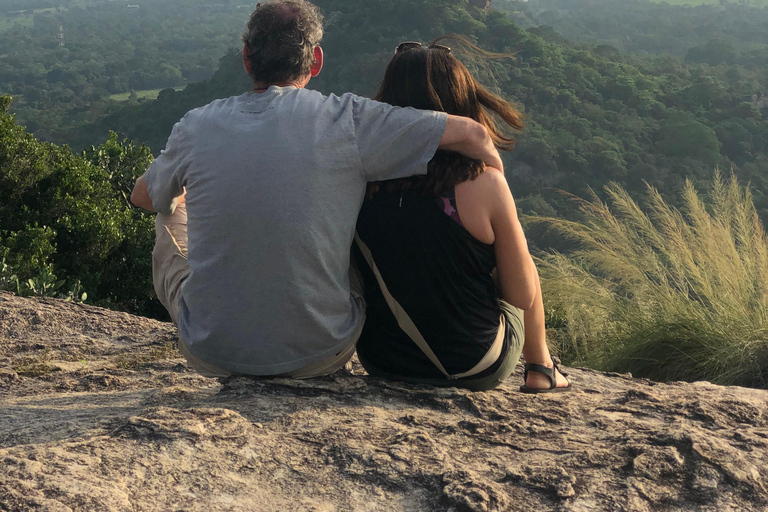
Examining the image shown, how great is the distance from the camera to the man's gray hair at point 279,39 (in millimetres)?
1661

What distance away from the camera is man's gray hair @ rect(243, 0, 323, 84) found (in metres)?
1.66

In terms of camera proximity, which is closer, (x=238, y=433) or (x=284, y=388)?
(x=238, y=433)

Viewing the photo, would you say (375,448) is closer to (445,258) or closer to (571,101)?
(445,258)

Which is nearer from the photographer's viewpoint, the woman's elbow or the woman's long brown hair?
the woman's long brown hair

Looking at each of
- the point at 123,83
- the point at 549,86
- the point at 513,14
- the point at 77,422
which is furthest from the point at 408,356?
the point at 123,83

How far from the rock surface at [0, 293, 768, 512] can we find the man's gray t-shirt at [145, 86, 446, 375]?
230 millimetres

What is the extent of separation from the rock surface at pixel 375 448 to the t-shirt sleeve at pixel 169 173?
509 mm

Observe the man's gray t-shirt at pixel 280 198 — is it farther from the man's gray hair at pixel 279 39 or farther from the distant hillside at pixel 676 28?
the distant hillside at pixel 676 28

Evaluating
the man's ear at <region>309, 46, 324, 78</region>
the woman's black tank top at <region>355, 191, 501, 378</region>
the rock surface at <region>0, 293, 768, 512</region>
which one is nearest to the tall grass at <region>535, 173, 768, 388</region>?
the rock surface at <region>0, 293, 768, 512</region>

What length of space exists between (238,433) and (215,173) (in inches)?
22.9

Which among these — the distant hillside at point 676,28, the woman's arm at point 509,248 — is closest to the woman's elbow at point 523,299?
the woman's arm at point 509,248

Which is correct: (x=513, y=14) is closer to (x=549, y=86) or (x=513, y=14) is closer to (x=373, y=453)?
(x=549, y=86)

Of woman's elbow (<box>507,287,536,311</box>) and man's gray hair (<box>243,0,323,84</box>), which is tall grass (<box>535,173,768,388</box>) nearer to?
woman's elbow (<box>507,287,536,311</box>)

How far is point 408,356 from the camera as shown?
183cm
